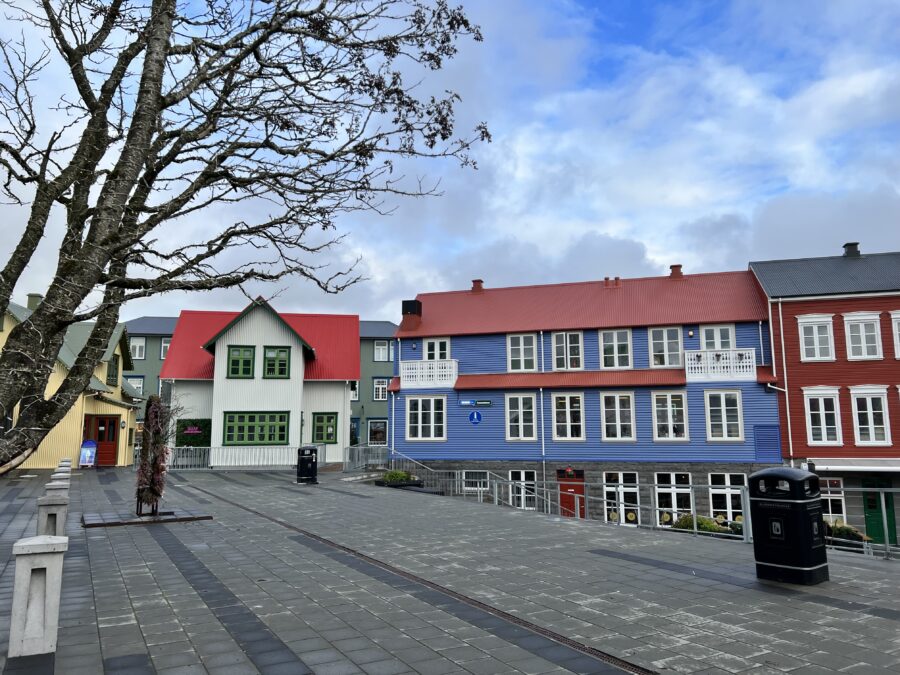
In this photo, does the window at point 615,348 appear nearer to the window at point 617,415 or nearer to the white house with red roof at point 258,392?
the window at point 617,415

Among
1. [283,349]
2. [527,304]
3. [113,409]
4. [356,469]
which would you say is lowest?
[356,469]

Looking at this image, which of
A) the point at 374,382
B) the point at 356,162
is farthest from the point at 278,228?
the point at 374,382

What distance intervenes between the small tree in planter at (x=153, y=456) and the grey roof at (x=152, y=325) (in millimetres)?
41306

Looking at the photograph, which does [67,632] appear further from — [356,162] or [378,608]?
[356,162]

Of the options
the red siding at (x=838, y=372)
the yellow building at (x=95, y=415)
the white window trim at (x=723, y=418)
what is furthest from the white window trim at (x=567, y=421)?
the yellow building at (x=95, y=415)

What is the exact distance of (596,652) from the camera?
5578 mm

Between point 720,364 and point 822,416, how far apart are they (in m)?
4.73

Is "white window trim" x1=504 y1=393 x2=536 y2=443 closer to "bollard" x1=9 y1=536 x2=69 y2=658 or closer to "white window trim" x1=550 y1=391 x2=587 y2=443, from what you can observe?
"white window trim" x1=550 y1=391 x2=587 y2=443

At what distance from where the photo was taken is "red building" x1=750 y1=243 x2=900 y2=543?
1056 inches

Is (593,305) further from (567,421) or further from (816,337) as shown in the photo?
Answer: (816,337)

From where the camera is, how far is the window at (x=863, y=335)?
90.5 ft

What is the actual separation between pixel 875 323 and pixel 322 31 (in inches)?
1196

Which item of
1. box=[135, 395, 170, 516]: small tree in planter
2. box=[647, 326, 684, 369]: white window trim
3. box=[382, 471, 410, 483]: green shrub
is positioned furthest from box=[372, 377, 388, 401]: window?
box=[135, 395, 170, 516]: small tree in planter

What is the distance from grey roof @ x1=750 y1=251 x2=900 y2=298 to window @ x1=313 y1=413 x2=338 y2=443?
23343 mm
